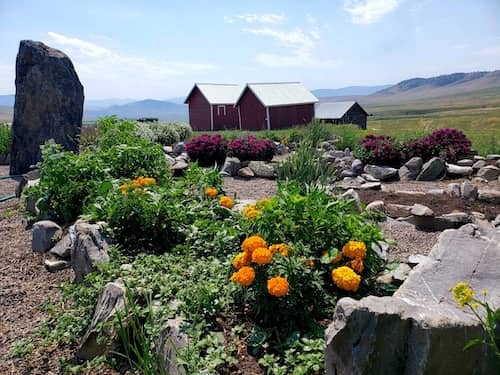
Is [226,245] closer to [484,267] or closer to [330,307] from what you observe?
[330,307]

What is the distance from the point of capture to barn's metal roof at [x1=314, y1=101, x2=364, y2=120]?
28.9 meters

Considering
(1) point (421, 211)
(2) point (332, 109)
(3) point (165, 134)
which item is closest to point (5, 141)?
(3) point (165, 134)

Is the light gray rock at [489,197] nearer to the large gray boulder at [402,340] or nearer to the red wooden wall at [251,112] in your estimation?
the large gray boulder at [402,340]

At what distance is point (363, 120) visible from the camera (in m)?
31.6

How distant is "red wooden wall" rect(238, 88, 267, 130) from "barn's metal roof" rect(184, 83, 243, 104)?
2584 millimetres

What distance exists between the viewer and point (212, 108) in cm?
2909

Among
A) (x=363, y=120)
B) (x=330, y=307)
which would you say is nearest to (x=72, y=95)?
(x=330, y=307)

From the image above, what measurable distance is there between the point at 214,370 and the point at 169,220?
60.7 inches

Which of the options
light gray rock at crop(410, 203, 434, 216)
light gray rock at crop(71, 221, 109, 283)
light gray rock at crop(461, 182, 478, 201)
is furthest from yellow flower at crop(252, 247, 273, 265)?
light gray rock at crop(461, 182, 478, 201)

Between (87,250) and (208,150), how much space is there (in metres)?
5.79

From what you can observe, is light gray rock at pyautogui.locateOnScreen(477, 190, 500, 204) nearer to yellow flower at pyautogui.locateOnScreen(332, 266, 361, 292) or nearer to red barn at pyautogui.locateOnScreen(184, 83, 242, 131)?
yellow flower at pyautogui.locateOnScreen(332, 266, 361, 292)

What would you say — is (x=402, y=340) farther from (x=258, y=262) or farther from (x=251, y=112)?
(x=251, y=112)

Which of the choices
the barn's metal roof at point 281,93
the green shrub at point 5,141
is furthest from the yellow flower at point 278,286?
the barn's metal roof at point 281,93

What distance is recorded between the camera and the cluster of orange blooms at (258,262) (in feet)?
6.26
